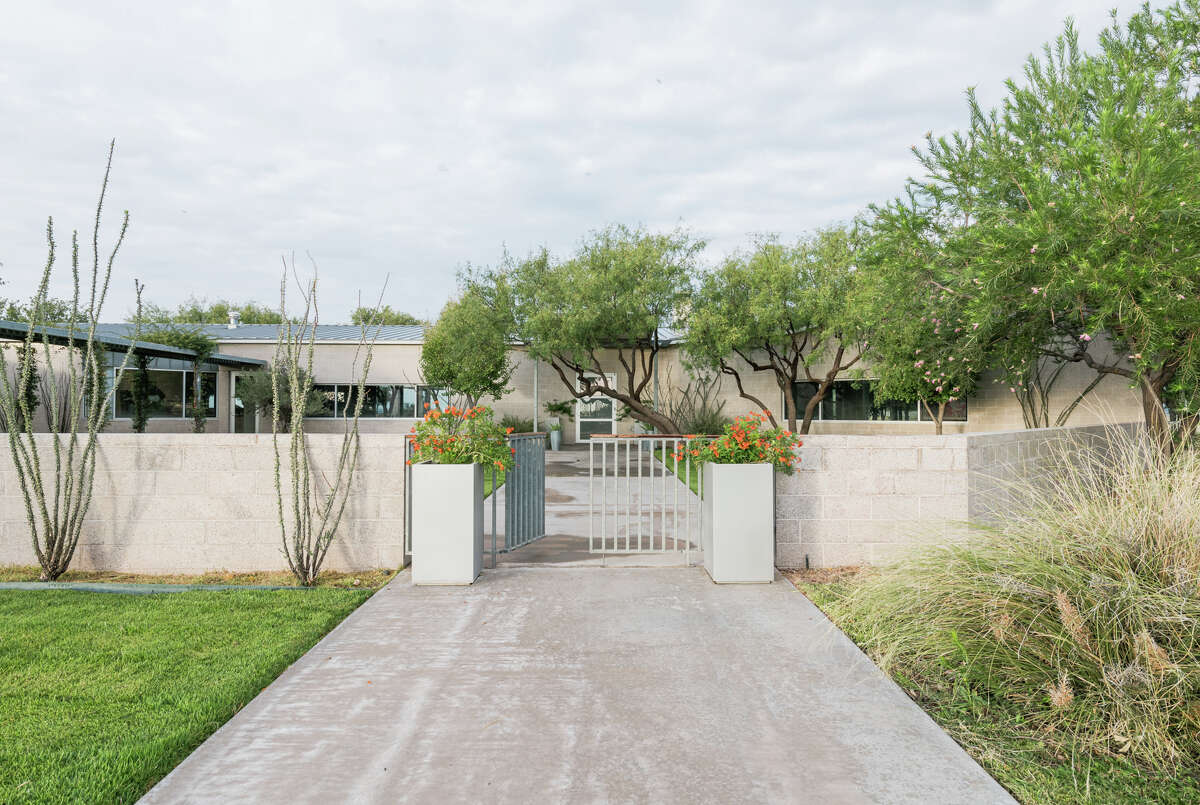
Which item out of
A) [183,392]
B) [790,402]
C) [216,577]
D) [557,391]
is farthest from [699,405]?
[216,577]

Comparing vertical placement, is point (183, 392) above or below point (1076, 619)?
above

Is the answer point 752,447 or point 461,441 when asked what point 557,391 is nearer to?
point 461,441

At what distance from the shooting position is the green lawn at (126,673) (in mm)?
2586

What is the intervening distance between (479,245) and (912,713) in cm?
1756

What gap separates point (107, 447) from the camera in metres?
6.18

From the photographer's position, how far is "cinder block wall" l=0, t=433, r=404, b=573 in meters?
6.14

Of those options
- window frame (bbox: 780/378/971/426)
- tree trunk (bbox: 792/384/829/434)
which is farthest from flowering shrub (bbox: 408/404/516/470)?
tree trunk (bbox: 792/384/829/434)

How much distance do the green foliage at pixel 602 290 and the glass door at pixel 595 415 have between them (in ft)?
20.6

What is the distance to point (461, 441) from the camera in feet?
18.9

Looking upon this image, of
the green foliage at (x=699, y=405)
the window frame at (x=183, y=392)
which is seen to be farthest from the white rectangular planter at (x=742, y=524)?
Answer: the window frame at (x=183, y=392)

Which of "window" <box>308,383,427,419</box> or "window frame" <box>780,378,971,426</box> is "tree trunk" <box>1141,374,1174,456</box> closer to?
"window frame" <box>780,378,971,426</box>

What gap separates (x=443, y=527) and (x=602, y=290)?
11855mm

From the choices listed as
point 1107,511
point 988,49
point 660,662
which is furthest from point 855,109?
point 660,662

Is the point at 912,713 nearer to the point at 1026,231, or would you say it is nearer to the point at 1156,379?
the point at 1026,231
